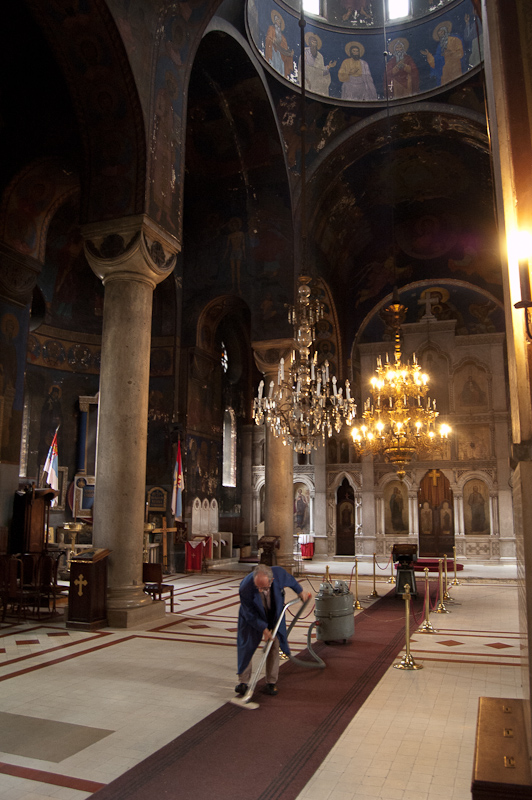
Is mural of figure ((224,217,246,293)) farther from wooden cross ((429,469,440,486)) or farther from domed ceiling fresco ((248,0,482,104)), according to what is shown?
wooden cross ((429,469,440,486))

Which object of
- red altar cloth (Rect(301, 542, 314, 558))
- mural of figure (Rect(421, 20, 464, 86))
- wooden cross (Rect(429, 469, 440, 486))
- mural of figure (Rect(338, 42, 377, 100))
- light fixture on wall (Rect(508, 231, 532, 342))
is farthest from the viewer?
red altar cloth (Rect(301, 542, 314, 558))

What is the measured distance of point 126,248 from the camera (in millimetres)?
8539

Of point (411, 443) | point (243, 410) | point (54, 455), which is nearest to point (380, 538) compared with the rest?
point (243, 410)

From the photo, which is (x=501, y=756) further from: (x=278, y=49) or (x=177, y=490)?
(x=278, y=49)

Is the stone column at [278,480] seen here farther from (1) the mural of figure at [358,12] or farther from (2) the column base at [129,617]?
(1) the mural of figure at [358,12]

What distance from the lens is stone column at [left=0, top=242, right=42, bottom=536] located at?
34.2 feet

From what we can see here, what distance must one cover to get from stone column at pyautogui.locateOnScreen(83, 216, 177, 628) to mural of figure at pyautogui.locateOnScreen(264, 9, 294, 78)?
7599 millimetres

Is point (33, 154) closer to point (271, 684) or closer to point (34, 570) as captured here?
point (34, 570)

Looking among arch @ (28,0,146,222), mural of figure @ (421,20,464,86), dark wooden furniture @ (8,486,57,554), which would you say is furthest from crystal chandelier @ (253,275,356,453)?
mural of figure @ (421,20,464,86)

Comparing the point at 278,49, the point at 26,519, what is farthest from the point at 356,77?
the point at 26,519

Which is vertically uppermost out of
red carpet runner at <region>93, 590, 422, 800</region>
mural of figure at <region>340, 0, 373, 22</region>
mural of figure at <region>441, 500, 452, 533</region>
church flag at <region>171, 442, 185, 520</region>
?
mural of figure at <region>340, 0, 373, 22</region>

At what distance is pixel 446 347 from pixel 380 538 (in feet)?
21.6

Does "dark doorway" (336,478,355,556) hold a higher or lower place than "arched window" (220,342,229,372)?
lower

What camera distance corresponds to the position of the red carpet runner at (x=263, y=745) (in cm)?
339
